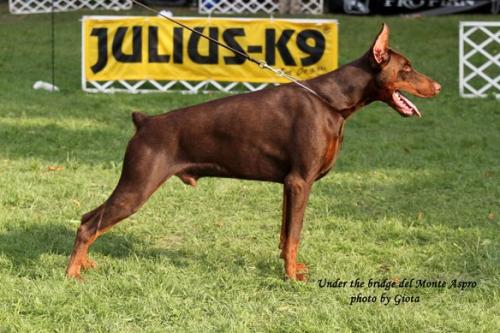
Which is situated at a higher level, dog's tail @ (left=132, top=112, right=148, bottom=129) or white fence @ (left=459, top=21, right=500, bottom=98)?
dog's tail @ (left=132, top=112, right=148, bottom=129)

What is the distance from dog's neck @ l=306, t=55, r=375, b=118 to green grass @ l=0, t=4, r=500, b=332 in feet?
3.76

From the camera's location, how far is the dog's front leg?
5.42 m

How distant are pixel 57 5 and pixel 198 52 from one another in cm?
1214

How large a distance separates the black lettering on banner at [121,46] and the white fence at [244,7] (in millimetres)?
10243

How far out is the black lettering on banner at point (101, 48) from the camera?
1383 cm

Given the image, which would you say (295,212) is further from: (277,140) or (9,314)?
(9,314)

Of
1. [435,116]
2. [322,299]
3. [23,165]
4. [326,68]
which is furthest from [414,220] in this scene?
[326,68]

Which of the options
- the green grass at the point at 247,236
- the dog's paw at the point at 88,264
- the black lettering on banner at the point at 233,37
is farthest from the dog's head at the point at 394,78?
the black lettering on banner at the point at 233,37

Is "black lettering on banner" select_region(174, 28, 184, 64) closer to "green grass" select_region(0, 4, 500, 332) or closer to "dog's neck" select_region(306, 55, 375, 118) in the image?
"green grass" select_region(0, 4, 500, 332)

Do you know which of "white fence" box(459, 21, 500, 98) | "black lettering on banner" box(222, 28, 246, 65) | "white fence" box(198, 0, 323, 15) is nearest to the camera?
"black lettering on banner" box(222, 28, 246, 65)

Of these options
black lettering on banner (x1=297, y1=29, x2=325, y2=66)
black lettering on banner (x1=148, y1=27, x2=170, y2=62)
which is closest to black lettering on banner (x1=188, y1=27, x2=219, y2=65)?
black lettering on banner (x1=148, y1=27, x2=170, y2=62)

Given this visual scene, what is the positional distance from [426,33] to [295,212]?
15.8 m

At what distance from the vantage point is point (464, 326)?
477 cm

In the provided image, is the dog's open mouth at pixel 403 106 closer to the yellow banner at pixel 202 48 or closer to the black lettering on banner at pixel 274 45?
the yellow banner at pixel 202 48
